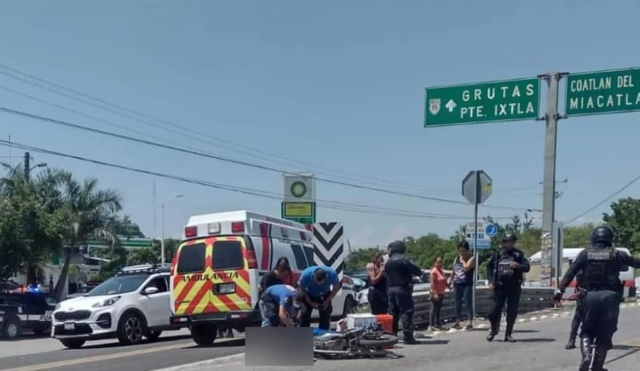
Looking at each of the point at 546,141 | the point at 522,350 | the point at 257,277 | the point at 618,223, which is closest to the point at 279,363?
the point at 522,350

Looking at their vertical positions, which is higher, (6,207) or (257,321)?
(6,207)

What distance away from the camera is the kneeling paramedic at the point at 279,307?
433 inches

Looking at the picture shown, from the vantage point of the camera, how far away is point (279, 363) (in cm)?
997

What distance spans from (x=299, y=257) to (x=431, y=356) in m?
7.12

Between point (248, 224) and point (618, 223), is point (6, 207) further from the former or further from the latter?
point (618, 223)

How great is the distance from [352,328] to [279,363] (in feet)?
8.26

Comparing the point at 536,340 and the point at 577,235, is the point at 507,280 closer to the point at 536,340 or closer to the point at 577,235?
the point at 536,340

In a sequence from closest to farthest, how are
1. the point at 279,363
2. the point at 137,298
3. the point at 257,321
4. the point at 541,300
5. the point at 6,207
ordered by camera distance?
1. the point at 279,363
2. the point at 257,321
3. the point at 137,298
4. the point at 541,300
5. the point at 6,207

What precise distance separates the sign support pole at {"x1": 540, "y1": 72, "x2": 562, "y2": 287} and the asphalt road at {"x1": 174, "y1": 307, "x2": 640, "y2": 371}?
755 centimetres

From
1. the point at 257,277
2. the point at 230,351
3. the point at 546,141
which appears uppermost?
the point at 546,141

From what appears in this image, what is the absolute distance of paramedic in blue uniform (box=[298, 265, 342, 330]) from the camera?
39.5 ft

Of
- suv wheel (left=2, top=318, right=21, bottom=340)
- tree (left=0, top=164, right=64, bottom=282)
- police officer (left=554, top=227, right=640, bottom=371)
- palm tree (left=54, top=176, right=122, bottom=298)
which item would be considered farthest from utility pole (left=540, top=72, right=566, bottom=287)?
palm tree (left=54, top=176, right=122, bottom=298)

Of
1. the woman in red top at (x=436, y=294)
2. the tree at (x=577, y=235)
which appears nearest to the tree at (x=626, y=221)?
the tree at (x=577, y=235)

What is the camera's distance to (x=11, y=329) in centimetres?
2405
